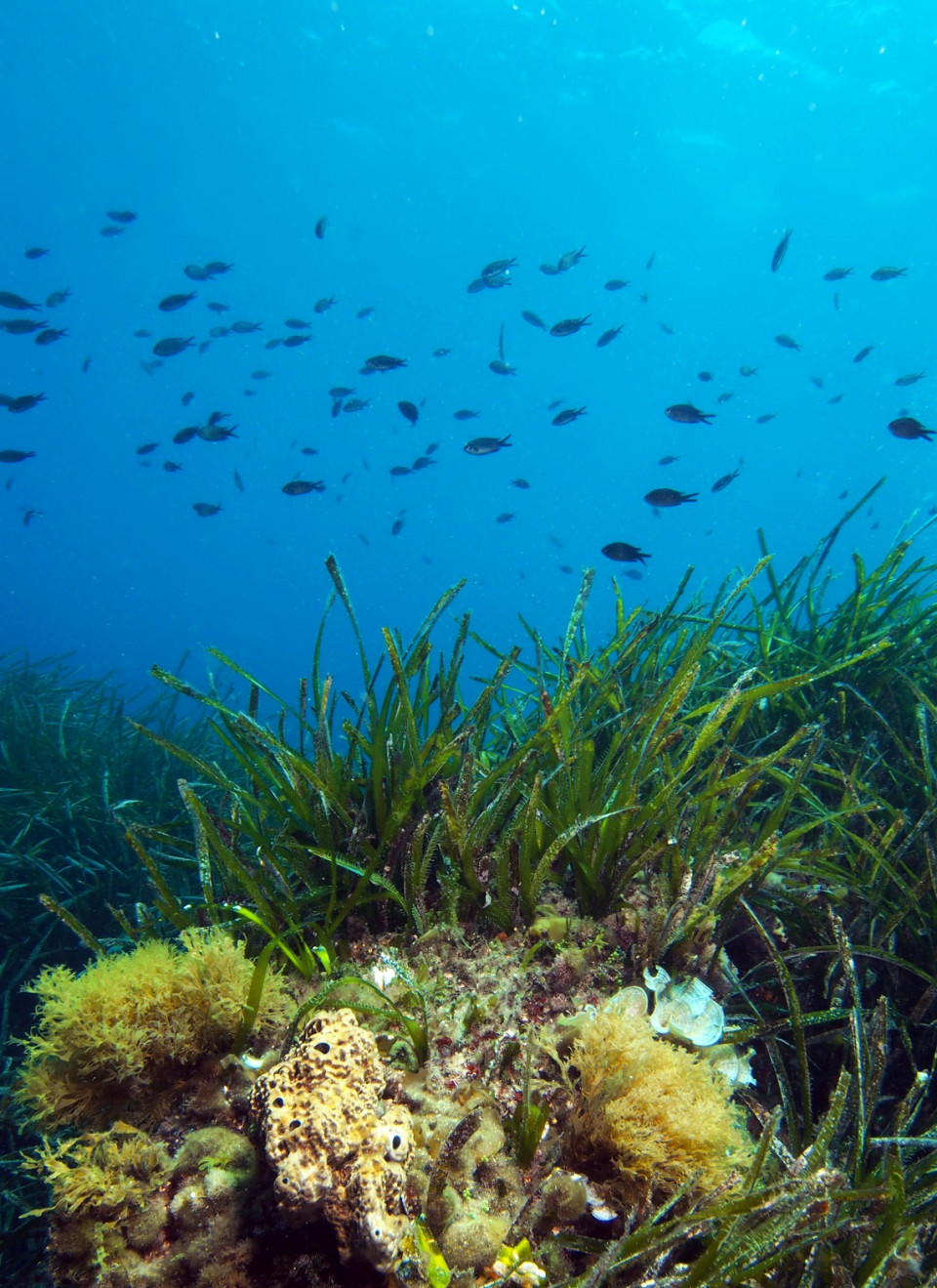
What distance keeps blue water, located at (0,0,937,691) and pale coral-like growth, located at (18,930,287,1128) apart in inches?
658

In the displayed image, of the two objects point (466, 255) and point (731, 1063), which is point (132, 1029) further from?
point (466, 255)

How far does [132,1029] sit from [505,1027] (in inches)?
47.6

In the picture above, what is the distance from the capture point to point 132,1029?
185 cm

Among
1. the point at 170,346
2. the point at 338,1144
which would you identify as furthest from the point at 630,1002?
the point at 170,346

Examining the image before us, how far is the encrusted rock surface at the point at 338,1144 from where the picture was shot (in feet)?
4.62

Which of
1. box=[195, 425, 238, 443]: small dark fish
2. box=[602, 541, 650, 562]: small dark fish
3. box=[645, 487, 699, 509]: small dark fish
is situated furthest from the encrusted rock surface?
box=[195, 425, 238, 443]: small dark fish

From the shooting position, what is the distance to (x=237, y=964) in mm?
2014

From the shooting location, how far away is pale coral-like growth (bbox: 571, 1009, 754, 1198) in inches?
67.9

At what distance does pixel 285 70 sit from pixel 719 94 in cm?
3715

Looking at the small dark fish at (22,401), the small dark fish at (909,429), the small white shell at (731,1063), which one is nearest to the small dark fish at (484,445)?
the small dark fish at (909,429)

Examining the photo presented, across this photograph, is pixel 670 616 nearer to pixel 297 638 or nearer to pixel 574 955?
pixel 574 955

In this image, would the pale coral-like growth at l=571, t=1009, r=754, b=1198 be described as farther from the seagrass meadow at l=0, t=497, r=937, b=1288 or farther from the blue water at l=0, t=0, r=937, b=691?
the blue water at l=0, t=0, r=937, b=691

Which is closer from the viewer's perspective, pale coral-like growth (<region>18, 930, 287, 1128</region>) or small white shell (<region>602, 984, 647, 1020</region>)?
pale coral-like growth (<region>18, 930, 287, 1128</region>)

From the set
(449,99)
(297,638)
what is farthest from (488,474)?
(449,99)
